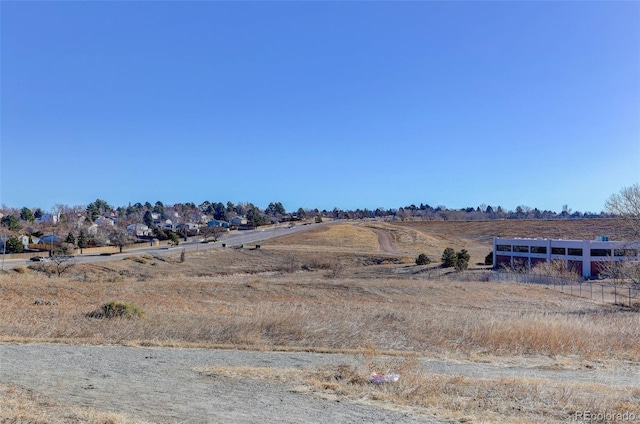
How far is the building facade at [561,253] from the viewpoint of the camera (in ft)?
225

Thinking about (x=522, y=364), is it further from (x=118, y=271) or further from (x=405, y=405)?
(x=118, y=271)

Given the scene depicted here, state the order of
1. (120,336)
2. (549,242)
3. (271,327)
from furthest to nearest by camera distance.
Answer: (549,242) < (271,327) < (120,336)

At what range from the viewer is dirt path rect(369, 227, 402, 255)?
9876 centimetres

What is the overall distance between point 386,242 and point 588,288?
209 ft

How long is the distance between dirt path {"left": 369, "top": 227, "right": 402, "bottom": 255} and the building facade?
67.5ft

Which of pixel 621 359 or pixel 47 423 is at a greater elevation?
pixel 47 423

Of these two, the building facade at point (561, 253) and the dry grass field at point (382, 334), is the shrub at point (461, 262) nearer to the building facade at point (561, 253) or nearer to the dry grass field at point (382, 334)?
the building facade at point (561, 253)

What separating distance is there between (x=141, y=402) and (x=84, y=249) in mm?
78286

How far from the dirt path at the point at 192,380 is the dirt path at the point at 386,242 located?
80.8 m

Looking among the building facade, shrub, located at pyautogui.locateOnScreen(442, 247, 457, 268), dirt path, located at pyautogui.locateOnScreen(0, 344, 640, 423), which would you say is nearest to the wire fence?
shrub, located at pyautogui.locateOnScreen(442, 247, 457, 268)

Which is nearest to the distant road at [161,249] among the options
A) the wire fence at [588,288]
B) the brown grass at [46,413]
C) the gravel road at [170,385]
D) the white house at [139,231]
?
the white house at [139,231]

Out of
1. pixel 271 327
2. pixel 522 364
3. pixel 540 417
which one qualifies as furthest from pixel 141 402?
pixel 522 364

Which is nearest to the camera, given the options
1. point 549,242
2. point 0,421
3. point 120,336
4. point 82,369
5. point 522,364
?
point 0,421

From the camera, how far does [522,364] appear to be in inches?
522
